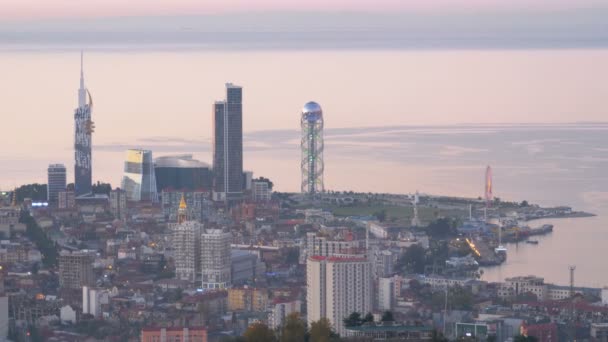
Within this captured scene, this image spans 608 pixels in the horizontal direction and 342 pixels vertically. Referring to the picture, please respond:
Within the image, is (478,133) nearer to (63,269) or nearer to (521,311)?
(63,269)

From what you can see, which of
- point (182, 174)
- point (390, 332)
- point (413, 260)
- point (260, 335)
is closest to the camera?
point (260, 335)

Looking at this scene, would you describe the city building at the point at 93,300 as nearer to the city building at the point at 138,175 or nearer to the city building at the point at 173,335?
the city building at the point at 173,335

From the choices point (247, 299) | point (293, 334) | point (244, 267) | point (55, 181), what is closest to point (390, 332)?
point (293, 334)

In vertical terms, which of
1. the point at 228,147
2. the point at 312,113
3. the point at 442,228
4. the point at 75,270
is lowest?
the point at 75,270

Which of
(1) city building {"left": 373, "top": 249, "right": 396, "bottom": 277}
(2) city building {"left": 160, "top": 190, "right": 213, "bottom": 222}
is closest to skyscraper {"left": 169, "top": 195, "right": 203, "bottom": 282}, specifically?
(1) city building {"left": 373, "top": 249, "right": 396, "bottom": 277}

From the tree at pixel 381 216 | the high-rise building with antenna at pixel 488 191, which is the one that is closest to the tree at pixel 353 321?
the tree at pixel 381 216

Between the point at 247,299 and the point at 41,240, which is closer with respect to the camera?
the point at 247,299

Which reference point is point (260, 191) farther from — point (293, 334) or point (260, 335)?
point (260, 335)

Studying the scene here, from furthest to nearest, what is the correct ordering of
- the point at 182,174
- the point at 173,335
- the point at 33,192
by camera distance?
1. the point at 182,174
2. the point at 33,192
3. the point at 173,335
